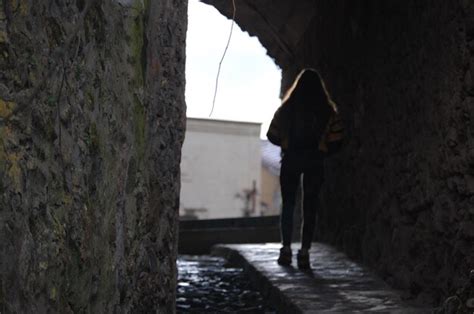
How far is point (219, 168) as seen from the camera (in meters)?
27.9

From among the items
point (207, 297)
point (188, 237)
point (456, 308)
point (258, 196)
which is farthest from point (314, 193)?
point (258, 196)

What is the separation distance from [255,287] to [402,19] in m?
2.03

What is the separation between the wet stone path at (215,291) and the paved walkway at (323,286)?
9 centimetres

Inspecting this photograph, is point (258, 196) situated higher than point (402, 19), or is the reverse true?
point (402, 19)

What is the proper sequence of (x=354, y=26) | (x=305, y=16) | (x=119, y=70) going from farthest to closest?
(x=305, y=16)
(x=354, y=26)
(x=119, y=70)

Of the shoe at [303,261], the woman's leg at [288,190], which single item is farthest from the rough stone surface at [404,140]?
the woman's leg at [288,190]

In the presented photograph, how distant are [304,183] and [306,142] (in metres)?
0.30

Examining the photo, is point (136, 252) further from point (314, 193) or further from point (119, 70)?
point (314, 193)

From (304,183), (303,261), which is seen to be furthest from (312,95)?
(303,261)

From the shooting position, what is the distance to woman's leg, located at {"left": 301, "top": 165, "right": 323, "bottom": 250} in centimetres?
509

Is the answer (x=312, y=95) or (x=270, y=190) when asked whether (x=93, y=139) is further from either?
(x=270, y=190)

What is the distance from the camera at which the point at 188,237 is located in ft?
30.0

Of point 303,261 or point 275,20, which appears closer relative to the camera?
point 303,261

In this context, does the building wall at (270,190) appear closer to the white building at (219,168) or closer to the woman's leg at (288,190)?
the white building at (219,168)
